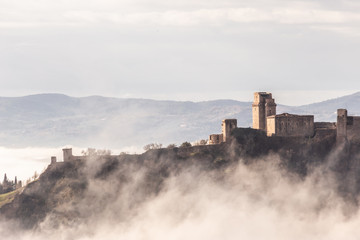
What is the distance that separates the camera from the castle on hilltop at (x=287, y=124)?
538 ft

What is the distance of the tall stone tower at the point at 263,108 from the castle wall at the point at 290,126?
6.87 ft

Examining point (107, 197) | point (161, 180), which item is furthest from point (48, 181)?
point (161, 180)

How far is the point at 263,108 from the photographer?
167125 millimetres

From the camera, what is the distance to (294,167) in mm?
169250

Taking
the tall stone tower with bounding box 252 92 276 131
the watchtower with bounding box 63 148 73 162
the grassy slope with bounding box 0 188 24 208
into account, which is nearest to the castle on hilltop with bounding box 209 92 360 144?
the tall stone tower with bounding box 252 92 276 131

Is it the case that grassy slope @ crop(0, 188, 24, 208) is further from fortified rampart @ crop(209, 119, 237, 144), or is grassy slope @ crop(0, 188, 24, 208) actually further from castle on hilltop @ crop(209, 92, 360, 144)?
fortified rampart @ crop(209, 119, 237, 144)

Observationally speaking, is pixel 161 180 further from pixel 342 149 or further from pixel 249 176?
pixel 342 149

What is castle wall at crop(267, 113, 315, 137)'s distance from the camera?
163375mm

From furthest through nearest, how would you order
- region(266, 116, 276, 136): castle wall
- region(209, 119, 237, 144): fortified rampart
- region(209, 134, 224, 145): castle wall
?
region(209, 134, 224, 145): castle wall, region(209, 119, 237, 144): fortified rampart, region(266, 116, 276, 136): castle wall

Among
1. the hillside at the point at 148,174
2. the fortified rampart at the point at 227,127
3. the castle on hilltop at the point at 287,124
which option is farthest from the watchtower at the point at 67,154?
the fortified rampart at the point at 227,127

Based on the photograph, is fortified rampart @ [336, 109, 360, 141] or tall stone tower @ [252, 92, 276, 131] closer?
tall stone tower @ [252, 92, 276, 131]

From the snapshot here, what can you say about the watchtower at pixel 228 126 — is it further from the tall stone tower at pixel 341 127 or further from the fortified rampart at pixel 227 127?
the tall stone tower at pixel 341 127

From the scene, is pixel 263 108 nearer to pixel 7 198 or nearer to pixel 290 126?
pixel 290 126

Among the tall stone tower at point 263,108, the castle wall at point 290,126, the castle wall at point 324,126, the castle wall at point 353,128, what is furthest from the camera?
the castle wall at point 324,126
